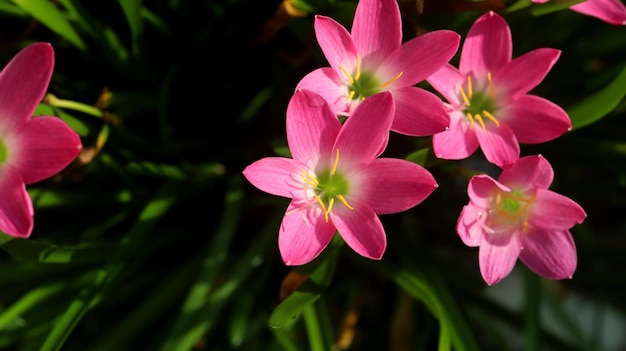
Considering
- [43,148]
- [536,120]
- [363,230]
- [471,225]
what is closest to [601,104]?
[536,120]

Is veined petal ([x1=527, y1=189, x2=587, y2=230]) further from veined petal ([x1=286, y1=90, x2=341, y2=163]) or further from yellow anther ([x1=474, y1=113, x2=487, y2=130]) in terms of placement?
veined petal ([x1=286, y1=90, x2=341, y2=163])

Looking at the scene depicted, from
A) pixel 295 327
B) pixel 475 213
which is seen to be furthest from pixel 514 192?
pixel 295 327

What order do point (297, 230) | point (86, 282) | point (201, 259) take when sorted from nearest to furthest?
point (297, 230) < point (86, 282) < point (201, 259)

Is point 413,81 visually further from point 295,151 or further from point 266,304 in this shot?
point 266,304

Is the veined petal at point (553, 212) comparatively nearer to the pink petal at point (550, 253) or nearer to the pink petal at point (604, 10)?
the pink petal at point (550, 253)

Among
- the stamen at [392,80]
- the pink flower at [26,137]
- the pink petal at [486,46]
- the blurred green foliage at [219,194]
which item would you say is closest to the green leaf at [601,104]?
the blurred green foliage at [219,194]

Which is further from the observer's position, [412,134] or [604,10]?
[604,10]

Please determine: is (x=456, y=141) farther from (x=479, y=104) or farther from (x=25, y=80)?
(x=25, y=80)
